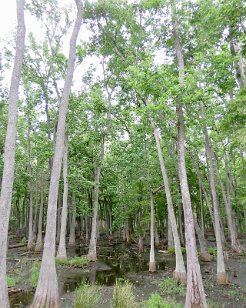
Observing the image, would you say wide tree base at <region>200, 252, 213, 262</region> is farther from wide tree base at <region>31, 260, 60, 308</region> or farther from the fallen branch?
wide tree base at <region>31, 260, 60, 308</region>

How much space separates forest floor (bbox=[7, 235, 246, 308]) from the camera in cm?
962

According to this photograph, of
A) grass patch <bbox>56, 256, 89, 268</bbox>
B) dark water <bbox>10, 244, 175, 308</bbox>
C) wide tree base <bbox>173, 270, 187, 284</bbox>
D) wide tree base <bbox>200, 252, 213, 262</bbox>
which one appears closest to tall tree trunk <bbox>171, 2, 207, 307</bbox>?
wide tree base <bbox>173, 270, 187, 284</bbox>

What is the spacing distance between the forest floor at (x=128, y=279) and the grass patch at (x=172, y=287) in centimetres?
13

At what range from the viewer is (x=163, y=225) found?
38812 millimetres

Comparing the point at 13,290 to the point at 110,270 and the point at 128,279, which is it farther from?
the point at 110,270

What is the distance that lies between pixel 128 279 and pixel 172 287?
220 centimetres

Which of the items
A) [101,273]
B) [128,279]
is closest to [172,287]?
[128,279]

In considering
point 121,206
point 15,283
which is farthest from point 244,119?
point 121,206

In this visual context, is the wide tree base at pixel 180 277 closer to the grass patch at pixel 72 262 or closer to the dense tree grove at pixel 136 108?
the dense tree grove at pixel 136 108

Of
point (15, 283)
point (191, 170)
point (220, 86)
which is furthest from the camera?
point (191, 170)

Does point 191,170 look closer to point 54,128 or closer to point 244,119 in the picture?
point 54,128

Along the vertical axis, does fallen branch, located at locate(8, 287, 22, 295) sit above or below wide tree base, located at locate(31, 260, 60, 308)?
below

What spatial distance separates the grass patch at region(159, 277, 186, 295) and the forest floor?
13cm

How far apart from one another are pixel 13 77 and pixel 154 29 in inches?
312
